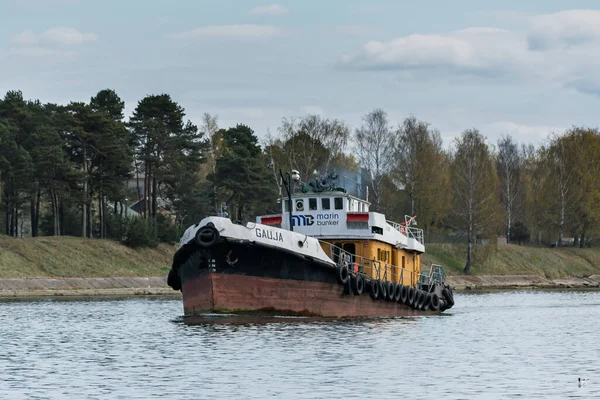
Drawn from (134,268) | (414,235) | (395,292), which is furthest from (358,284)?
(134,268)

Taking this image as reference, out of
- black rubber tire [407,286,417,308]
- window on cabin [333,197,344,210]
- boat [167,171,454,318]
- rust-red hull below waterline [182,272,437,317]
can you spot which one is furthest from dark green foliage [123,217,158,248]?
rust-red hull below waterline [182,272,437,317]

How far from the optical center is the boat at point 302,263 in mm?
39125

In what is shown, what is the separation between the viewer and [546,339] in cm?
3819

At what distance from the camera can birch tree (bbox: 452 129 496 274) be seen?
9994cm

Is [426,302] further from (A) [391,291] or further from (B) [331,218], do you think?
(B) [331,218]

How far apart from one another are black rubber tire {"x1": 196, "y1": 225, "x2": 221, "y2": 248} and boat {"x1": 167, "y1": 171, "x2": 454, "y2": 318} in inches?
1.3

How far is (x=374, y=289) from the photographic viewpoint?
1734 inches

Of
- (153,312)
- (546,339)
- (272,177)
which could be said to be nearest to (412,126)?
(272,177)

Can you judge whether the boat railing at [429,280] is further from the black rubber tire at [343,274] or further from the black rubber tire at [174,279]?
the black rubber tire at [174,279]

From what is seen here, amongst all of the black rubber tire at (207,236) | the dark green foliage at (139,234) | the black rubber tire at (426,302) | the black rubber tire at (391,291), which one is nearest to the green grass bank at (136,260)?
the dark green foliage at (139,234)

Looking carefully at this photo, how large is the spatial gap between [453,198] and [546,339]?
66379 millimetres

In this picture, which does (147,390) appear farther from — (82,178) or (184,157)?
(184,157)

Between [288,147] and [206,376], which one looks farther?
[288,147]

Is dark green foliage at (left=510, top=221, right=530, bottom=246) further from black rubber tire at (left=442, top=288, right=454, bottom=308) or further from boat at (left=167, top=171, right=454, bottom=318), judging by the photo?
boat at (left=167, top=171, right=454, bottom=318)
